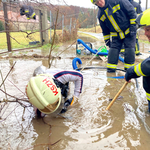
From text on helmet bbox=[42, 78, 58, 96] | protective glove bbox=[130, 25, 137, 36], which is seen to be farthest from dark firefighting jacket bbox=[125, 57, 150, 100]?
protective glove bbox=[130, 25, 137, 36]

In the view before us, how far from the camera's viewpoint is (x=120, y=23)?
3.86 m

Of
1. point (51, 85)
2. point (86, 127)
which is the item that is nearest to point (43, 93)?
point (51, 85)

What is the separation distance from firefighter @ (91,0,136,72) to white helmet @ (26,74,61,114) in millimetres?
2576

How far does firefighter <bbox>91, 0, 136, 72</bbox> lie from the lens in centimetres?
376

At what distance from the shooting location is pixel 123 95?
10.4 feet

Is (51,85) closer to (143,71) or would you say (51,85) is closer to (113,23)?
(143,71)

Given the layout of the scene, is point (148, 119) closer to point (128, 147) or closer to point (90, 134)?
point (128, 147)

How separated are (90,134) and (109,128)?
288mm

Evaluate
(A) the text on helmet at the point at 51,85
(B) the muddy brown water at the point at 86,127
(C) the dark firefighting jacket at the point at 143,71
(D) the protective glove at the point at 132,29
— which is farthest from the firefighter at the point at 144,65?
(D) the protective glove at the point at 132,29

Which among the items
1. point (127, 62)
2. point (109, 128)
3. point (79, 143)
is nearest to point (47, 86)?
point (79, 143)

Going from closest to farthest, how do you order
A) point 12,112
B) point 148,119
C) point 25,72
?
point 148,119, point 12,112, point 25,72

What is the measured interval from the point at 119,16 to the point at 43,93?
2.83 metres

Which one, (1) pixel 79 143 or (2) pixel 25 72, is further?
(2) pixel 25 72

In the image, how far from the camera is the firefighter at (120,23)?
3.76 metres
